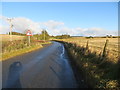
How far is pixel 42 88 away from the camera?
6.14 m

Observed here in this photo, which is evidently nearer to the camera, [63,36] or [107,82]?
[107,82]

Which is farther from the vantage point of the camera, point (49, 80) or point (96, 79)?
point (49, 80)

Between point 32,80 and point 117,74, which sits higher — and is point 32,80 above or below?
below

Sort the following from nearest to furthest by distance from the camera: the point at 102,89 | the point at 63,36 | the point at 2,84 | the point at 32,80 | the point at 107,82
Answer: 1. the point at 102,89
2. the point at 107,82
3. the point at 2,84
4. the point at 32,80
5. the point at 63,36

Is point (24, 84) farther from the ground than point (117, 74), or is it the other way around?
point (117, 74)

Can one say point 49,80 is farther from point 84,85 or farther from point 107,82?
point 107,82

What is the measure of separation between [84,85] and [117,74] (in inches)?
65.2

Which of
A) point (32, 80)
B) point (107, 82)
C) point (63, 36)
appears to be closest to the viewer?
point (107, 82)

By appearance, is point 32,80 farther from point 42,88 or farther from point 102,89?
point 102,89

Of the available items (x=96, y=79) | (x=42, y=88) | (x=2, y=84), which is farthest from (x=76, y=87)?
(x=2, y=84)

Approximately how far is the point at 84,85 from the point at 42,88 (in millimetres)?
1986

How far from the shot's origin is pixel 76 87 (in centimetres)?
643

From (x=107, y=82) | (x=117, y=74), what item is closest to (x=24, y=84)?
(x=107, y=82)

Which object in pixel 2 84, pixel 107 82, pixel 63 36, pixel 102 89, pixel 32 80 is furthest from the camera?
pixel 63 36
